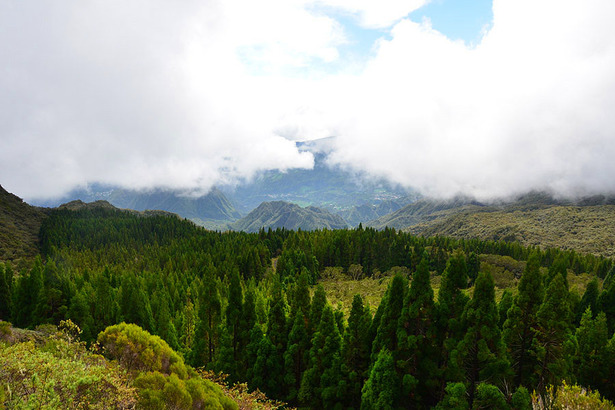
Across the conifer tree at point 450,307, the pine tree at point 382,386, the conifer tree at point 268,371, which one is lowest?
the conifer tree at point 268,371

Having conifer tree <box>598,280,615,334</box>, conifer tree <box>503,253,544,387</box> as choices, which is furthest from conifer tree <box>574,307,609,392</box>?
conifer tree <box>598,280,615,334</box>

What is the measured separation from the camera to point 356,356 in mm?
33688

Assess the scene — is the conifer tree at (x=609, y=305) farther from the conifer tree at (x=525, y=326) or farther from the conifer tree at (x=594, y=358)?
the conifer tree at (x=525, y=326)

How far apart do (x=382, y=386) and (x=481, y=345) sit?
9597 millimetres

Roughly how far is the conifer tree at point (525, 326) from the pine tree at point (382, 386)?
35.7 ft

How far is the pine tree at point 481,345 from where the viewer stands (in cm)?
2438

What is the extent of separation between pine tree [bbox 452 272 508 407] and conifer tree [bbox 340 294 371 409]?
33.4 feet

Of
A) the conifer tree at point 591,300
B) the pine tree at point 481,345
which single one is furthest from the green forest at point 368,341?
the conifer tree at point 591,300

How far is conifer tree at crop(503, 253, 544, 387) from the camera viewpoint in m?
27.2

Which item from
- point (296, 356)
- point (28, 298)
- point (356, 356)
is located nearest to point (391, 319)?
point (356, 356)


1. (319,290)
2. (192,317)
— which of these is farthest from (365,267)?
(319,290)

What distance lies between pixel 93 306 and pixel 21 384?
52.6m

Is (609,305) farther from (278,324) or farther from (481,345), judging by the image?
(278,324)

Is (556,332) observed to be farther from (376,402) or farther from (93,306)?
(93,306)
